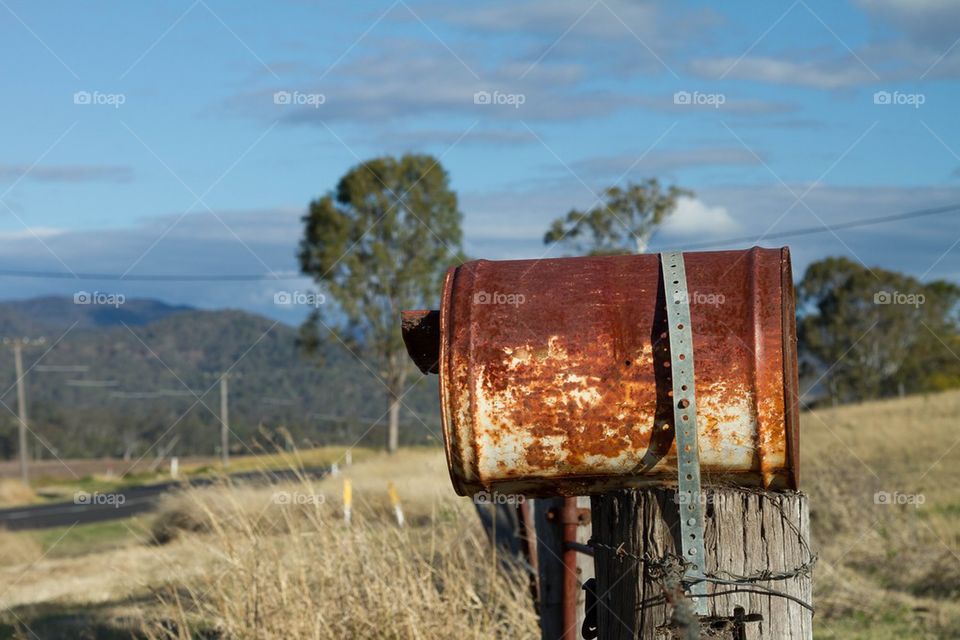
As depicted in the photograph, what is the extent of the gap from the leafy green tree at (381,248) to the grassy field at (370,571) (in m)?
17.2

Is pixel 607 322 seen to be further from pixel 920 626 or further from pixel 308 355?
pixel 308 355

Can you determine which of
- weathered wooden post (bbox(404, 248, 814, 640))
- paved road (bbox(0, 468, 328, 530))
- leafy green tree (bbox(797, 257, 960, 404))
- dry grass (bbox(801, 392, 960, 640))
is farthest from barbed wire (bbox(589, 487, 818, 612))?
leafy green tree (bbox(797, 257, 960, 404))

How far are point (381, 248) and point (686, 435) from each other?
30197mm

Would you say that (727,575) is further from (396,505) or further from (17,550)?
(17,550)

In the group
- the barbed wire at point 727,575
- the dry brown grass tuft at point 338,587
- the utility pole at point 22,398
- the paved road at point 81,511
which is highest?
the utility pole at point 22,398

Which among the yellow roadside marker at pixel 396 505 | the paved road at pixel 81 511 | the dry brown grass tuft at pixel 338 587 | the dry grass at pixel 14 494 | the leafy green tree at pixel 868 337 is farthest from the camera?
the leafy green tree at pixel 868 337

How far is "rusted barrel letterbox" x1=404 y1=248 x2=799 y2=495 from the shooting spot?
91.3 inches

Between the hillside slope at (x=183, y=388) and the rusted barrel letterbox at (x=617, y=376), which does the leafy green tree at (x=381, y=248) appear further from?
the rusted barrel letterbox at (x=617, y=376)

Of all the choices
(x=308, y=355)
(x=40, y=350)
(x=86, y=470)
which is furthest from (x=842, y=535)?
(x=40, y=350)

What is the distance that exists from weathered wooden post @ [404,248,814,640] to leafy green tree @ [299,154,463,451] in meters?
29.0

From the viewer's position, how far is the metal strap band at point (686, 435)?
7.50 feet

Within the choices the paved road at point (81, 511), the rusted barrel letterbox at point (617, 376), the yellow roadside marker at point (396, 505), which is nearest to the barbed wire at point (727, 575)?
the rusted barrel letterbox at point (617, 376)

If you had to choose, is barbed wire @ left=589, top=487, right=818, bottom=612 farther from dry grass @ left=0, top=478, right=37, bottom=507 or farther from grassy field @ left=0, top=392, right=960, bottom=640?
dry grass @ left=0, top=478, right=37, bottom=507

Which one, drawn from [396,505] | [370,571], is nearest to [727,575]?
[370,571]
